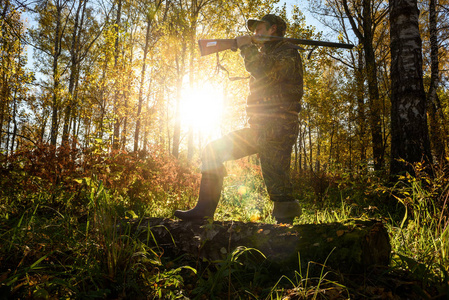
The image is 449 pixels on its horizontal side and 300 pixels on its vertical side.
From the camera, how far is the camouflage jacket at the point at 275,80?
2734mm

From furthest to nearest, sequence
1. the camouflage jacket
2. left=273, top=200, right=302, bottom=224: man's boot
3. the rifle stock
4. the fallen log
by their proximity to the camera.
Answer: the rifle stock → the camouflage jacket → left=273, top=200, right=302, bottom=224: man's boot → the fallen log

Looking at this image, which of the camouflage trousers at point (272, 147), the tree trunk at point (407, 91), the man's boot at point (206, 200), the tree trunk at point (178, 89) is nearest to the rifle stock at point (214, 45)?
the camouflage trousers at point (272, 147)

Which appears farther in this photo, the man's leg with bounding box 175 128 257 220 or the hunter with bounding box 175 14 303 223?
the hunter with bounding box 175 14 303 223

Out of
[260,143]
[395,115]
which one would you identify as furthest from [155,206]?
[395,115]

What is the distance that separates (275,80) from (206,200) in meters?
1.58

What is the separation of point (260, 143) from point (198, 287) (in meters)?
1.69

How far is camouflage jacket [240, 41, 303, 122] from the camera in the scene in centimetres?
273

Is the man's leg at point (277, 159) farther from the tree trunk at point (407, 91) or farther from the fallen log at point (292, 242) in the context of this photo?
the tree trunk at point (407, 91)

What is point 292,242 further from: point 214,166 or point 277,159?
point 277,159

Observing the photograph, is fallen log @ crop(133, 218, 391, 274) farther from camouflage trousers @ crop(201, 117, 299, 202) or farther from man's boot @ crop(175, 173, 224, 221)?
camouflage trousers @ crop(201, 117, 299, 202)

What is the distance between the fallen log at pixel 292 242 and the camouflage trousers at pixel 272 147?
86 cm

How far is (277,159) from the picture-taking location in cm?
277

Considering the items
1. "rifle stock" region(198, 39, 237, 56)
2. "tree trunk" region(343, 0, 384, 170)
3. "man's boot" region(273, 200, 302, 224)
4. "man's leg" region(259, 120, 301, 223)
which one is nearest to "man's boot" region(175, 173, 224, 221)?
"man's leg" region(259, 120, 301, 223)

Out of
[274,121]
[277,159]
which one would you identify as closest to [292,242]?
[277,159]
